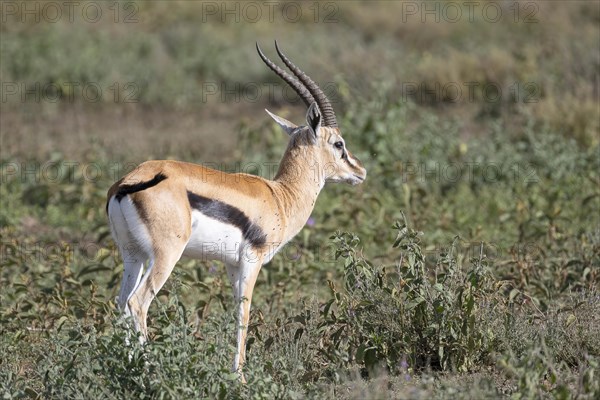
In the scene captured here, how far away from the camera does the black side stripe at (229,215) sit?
5562 mm

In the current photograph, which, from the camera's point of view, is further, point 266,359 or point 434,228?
point 434,228

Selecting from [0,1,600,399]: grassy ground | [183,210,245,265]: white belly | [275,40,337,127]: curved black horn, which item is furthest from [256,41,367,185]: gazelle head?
[183,210,245,265]: white belly

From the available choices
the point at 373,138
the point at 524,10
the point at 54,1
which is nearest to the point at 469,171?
the point at 373,138

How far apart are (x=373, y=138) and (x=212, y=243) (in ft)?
14.2

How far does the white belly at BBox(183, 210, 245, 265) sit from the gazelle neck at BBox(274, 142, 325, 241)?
0.53 m

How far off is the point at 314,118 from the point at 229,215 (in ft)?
3.26

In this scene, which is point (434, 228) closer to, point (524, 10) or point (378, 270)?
point (378, 270)

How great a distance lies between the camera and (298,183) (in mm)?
6430

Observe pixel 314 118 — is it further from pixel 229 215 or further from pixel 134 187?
pixel 134 187

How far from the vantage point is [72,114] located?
13.1 metres

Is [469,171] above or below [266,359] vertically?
below

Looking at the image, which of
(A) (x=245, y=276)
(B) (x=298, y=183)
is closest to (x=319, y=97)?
(B) (x=298, y=183)

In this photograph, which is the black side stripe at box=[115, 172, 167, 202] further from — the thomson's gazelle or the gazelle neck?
the gazelle neck

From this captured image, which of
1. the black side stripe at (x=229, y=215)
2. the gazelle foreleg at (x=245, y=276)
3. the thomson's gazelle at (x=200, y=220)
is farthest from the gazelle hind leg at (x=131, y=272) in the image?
the gazelle foreleg at (x=245, y=276)
